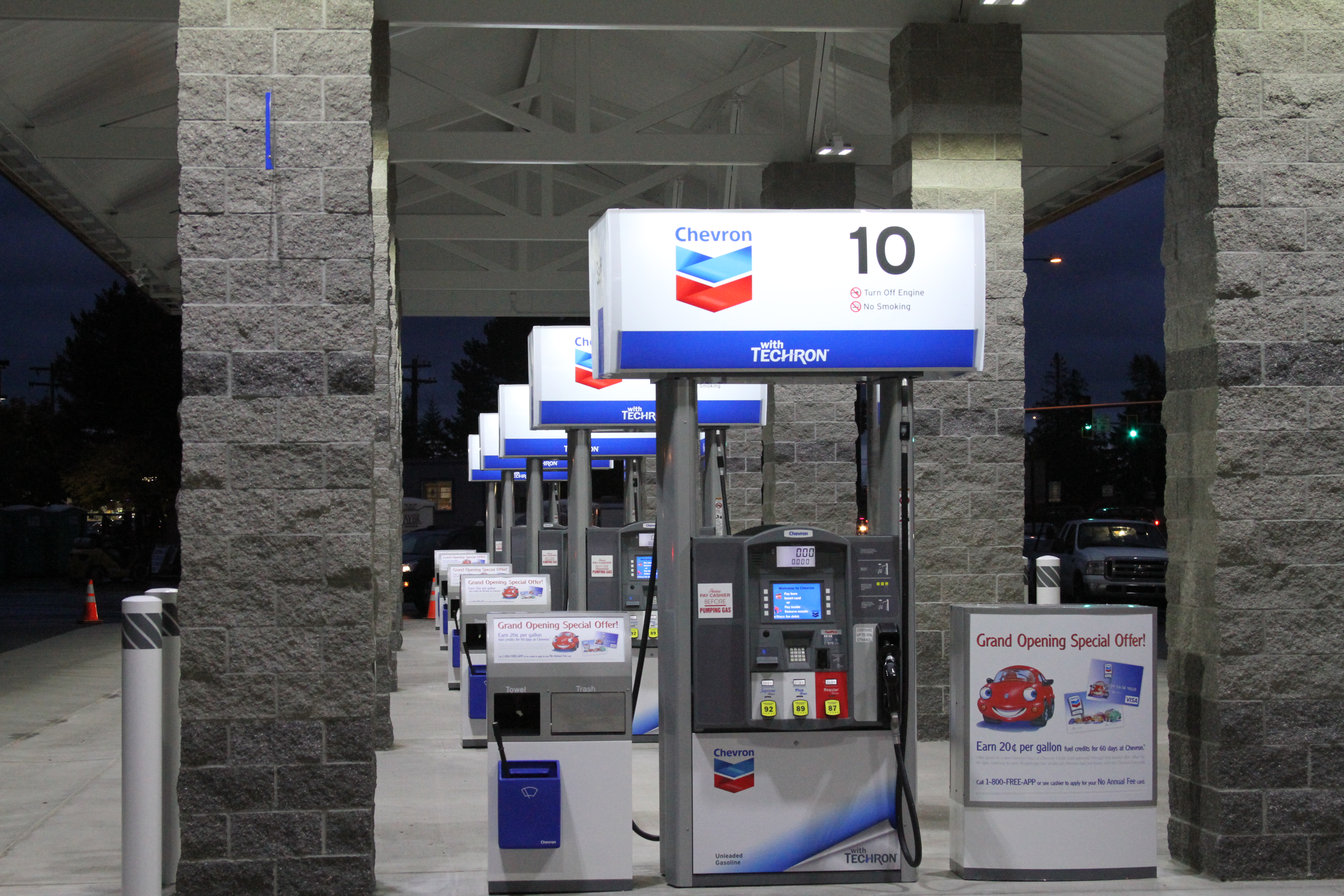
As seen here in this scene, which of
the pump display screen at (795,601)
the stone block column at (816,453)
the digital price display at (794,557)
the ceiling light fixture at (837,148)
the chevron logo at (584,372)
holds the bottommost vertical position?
the pump display screen at (795,601)

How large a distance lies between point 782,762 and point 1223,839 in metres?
2.14

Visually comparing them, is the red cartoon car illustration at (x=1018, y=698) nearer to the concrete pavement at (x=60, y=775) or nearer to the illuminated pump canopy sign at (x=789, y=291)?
the illuminated pump canopy sign at (x=789, y=291)

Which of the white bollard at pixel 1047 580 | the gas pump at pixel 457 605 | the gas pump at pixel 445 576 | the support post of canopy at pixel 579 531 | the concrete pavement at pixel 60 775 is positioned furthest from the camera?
the gas pump at pixel 445 576

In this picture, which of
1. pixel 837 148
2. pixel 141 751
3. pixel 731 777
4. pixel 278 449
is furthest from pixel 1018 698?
pixel 837 148

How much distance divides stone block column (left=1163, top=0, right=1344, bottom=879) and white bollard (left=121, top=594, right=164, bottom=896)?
4839mm

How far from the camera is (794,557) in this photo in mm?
6992

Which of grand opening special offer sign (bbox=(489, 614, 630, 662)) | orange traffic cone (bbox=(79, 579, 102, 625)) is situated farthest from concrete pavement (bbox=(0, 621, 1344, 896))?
orange traffic cone (bbox=(79, 579, 102, 625))

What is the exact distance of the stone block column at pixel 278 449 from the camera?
21.6 feet

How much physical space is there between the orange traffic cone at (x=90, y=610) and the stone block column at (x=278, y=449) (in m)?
19.6

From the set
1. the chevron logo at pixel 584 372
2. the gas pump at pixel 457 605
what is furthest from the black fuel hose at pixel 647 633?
the gas pump at pixel 457 605

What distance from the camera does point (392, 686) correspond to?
1498 cm

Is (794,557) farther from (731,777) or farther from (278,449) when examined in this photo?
(278,449)

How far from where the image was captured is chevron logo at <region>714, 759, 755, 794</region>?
6973mm

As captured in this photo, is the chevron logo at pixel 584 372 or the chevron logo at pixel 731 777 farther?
the chevron logo at pixel 584 372
